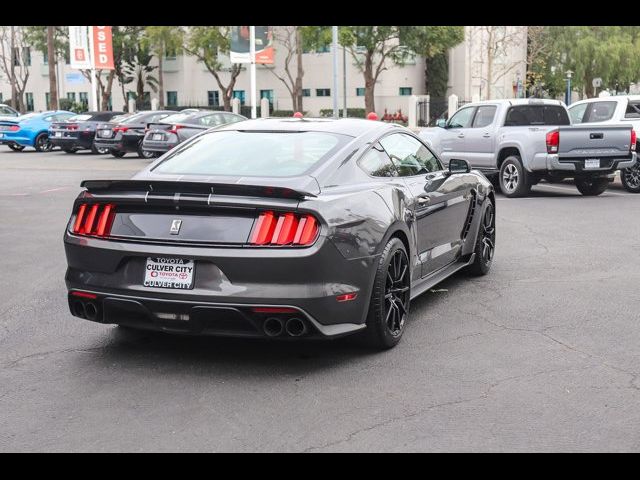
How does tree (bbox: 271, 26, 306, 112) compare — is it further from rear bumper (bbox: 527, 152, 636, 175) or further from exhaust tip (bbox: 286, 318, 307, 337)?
exhaust tip (bbox: 286, 318, 307, 337)

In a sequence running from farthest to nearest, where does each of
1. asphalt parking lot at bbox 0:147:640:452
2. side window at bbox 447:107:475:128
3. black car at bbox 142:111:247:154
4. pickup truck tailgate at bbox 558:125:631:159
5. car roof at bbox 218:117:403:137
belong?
black car at bbox 142:111:247:154
side window at bbox 447:107:475:128
pickup truck tailgate at bbox 558:125:631:159
car roof at bbox 218:117:403:137
asphalt parking lot at bbox 0:147:640:452

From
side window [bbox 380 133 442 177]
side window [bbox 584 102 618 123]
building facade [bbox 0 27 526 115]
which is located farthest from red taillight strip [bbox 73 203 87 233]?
building facade [bbox 0 27 526 115]

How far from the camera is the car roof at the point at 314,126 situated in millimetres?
6641

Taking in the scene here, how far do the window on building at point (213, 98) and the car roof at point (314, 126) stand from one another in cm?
5726

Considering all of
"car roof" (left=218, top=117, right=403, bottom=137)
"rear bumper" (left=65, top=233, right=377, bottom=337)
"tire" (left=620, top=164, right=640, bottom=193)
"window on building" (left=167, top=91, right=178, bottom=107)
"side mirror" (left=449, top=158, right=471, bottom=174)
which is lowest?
"tire" (left=620, top=164, right=640, bottom=193)

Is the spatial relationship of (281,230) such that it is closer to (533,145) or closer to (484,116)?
(533,145)

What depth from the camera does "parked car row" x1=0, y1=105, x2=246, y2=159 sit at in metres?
25.5

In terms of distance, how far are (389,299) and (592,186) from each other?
11.9 m

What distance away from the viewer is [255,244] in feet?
17.3

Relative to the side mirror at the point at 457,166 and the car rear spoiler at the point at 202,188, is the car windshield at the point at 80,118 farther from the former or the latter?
the car rear spoiler at the point at 202,188

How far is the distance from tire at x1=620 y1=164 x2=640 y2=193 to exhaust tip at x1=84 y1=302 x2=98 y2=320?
13.8 m

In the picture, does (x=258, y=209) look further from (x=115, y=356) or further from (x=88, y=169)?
(x=88, y=169)

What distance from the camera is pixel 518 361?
18.8 ft

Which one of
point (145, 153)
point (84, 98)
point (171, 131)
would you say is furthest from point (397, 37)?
point (84, 98)
